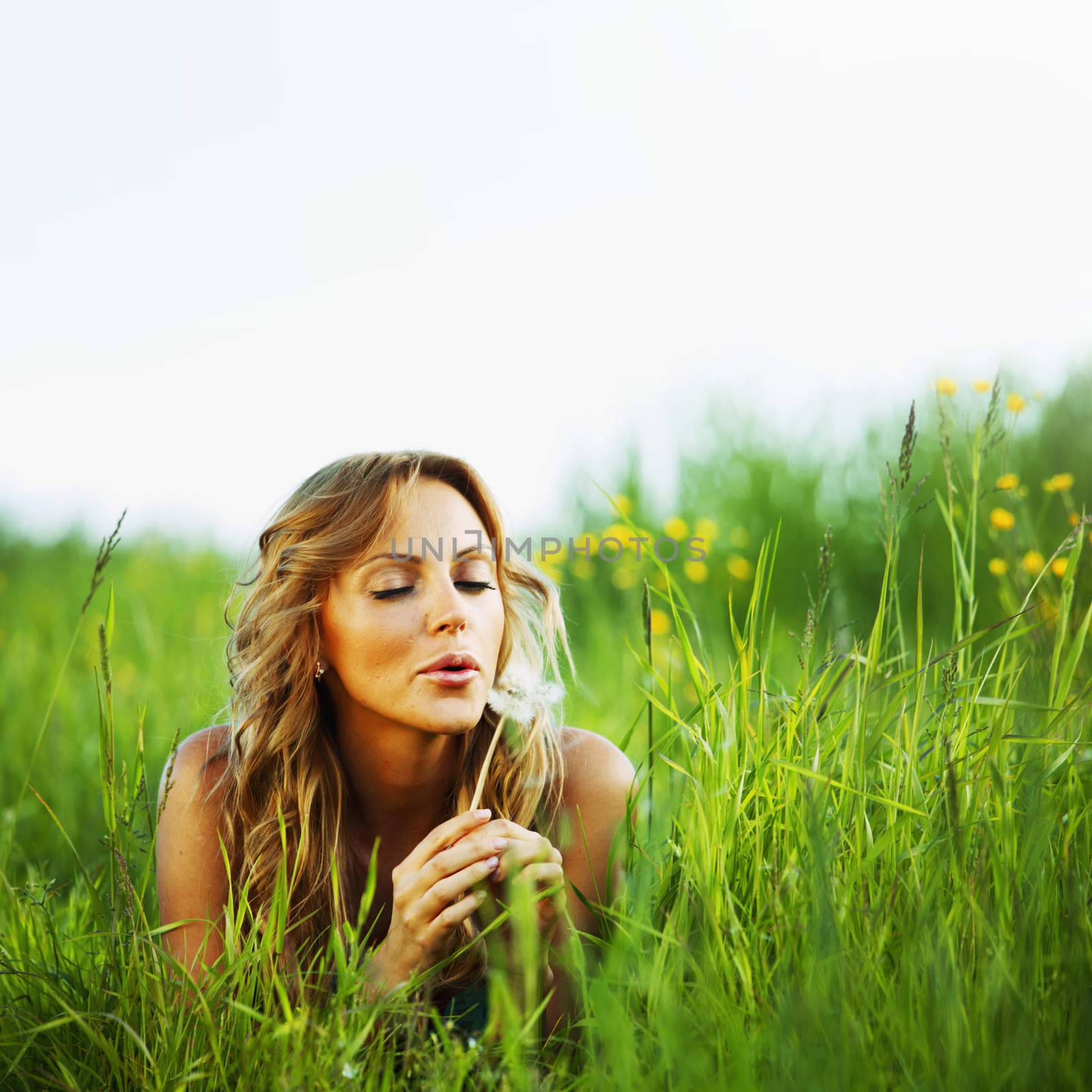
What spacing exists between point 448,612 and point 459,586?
16cm

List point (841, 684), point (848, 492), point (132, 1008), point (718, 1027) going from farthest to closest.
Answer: point (848, 492)
point (841, 684)
point (132, 1008)
point (718, 1027)

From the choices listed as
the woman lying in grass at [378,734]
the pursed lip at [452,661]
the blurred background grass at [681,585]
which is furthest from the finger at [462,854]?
the blurred background grass at [681,585]

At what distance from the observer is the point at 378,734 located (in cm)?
272

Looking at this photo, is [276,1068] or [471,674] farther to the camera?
[471,674]

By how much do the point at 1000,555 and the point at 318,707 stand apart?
3.38 metres

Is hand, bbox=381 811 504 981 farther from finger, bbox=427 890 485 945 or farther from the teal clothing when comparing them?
the teal clothing

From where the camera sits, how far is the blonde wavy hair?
2580 mm

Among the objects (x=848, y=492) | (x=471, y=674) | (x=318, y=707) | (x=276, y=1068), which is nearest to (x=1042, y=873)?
(x=471, y=674)

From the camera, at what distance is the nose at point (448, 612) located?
2.40m

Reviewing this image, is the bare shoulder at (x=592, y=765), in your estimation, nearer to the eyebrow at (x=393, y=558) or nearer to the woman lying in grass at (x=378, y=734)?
the woman lying in grass at (x=378, y=734)

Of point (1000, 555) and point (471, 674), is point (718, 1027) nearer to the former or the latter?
point (471, 674)

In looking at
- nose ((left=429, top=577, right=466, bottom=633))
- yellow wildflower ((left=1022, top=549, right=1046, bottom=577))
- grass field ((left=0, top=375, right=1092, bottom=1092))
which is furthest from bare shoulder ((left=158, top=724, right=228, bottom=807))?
yellow wildflower ((left=1022, top=549, right=1046, bottom=577))

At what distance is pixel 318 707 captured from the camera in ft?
9.04

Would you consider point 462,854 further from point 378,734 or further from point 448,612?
point 378,734
